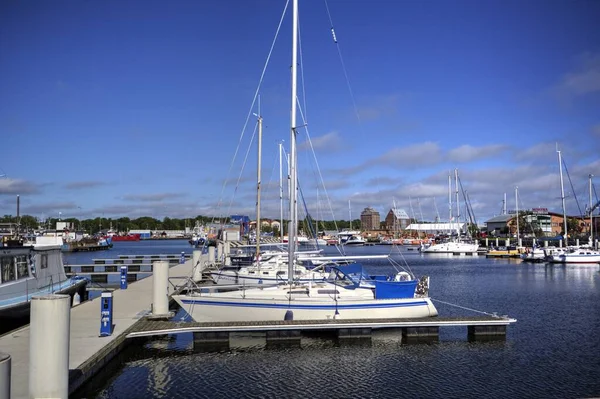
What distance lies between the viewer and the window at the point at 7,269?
24.0m

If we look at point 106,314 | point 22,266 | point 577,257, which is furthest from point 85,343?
point 577,257

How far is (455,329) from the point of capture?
2573cm

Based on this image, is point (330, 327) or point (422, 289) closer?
point (330, 327)

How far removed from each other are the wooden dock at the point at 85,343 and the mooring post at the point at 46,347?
1067 millimetres

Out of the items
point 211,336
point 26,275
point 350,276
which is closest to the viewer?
point 211,336

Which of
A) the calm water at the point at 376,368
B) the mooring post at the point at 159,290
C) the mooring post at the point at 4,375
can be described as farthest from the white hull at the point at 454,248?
the mooring post at the point at 4,375

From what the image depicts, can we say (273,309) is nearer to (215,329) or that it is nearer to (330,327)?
(330,327)

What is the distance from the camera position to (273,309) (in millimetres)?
23859

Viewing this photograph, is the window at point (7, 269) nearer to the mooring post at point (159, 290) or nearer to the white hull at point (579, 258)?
the mooring post at point (159, 290)

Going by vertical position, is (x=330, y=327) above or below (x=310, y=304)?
below

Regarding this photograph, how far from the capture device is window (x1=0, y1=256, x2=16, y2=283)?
24.0 meters

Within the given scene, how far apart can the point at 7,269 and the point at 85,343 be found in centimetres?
843

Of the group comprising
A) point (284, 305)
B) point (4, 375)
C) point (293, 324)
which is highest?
point (4, 375)

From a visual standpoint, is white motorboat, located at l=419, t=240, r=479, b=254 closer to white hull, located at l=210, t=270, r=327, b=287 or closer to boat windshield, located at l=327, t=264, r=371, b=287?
white hull, located at l=210, t=270, r=327, b=287
